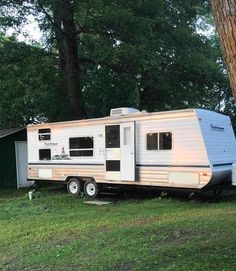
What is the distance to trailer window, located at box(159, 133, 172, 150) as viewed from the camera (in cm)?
1357

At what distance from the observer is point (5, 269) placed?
23.0ft

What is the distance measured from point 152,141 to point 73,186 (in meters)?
3.56

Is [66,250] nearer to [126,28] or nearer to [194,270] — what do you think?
[194,270]

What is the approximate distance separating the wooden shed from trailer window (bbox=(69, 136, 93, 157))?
491cm

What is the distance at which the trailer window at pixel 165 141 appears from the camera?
13566 millimetres

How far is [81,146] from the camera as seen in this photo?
623 inches

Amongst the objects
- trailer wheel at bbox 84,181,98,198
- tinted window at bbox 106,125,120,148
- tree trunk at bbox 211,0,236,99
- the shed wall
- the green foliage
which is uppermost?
the green foliage

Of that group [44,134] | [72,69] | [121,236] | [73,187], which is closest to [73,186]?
[73,187]

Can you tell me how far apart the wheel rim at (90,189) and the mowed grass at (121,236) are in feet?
5.34

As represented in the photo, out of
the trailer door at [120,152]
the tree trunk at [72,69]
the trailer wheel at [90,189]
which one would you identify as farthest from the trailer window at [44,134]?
the trailer door at [120,152]

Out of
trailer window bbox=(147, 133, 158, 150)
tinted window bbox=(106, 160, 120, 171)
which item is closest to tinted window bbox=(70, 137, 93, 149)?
tinted window bbox=(106, 160, 120, 171)

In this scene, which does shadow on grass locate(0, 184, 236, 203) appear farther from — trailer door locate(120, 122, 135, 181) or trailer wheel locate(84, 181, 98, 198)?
trailer door locate(120, 122, 135, 181)

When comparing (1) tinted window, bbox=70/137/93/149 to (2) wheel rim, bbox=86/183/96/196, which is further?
(1) tinted window, bbox=70/137/93/149

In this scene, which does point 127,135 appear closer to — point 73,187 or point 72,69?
point 73,187
